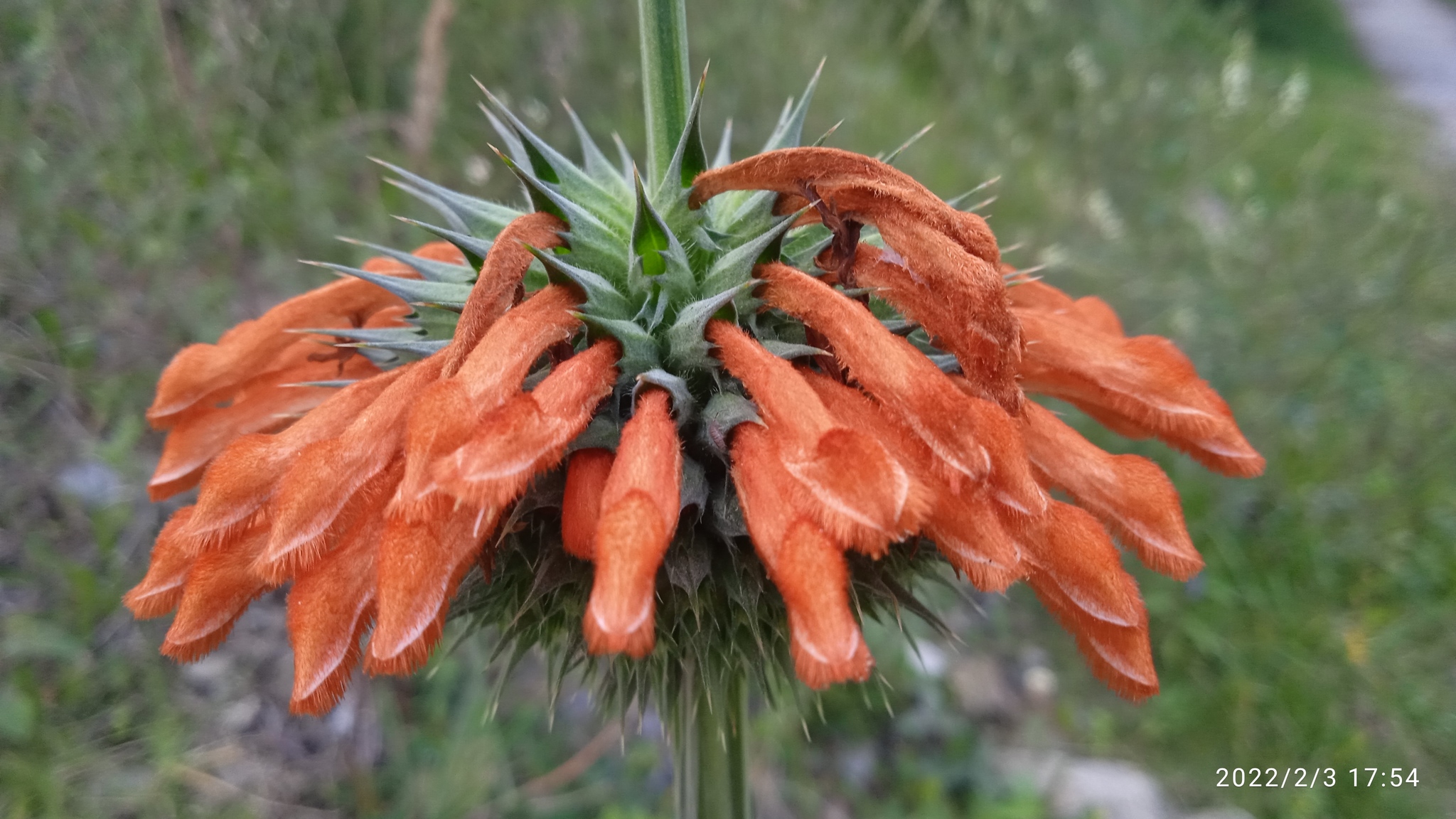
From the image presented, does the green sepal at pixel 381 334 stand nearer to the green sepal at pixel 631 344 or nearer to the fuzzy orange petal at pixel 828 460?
the green sepal at pixel 631 344

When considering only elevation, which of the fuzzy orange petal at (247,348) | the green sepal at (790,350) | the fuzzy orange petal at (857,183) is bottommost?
the fuzzy orange petal at (247,348)

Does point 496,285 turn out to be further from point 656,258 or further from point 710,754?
point 710,754

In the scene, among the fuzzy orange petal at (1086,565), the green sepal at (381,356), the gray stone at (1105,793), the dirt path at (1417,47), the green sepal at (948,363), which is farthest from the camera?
the dirt path at (1417,47)

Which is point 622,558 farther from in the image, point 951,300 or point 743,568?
point 951,300

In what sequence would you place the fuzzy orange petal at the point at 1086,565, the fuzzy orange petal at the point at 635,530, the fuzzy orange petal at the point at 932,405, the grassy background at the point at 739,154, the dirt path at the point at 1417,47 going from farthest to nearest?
the dirt path at the point at 1417,47 → the grassy background at the point at 739,154 → the fuzzy orange petal at the point at 1086,565 → the fuzzy orange petal at the point at 932,405 → the fuzzy orange petal at the point at 635,530

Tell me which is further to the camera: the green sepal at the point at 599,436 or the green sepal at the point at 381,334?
the green sepal at the point at 381,334

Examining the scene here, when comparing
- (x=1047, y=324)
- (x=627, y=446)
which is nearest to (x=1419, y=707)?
(x=1047, y=324)

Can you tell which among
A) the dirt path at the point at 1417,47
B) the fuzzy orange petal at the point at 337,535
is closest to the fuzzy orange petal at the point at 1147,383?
the fuzzy orange petal at the point at 337,535
